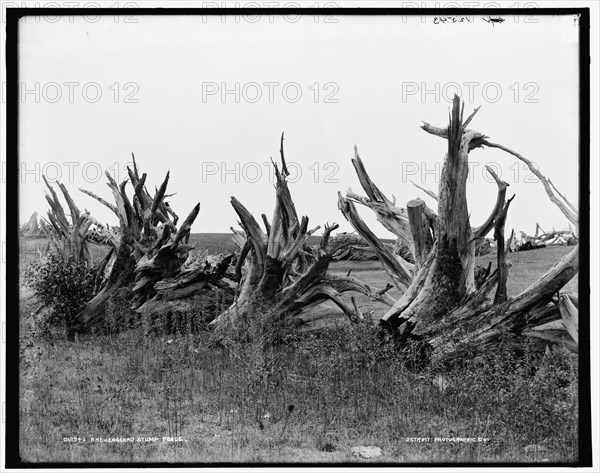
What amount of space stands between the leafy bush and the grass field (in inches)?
6.8

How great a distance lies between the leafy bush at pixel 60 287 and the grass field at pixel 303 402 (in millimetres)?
172

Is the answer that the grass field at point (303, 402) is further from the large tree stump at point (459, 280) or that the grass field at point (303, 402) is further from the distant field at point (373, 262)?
the large tree stump at point (459, 280)

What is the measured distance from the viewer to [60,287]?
792 cm

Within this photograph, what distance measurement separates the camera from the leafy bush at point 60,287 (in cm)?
768

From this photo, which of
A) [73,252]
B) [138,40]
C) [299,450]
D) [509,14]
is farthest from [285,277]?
[509,14]

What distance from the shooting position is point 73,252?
799 cm

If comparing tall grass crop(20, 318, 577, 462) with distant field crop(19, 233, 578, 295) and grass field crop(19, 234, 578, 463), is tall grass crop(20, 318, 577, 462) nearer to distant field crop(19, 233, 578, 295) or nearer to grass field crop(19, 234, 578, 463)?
grass field crop(19, 234, 578, 463)

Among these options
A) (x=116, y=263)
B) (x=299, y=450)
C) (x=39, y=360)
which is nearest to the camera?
(x=299, y=450)

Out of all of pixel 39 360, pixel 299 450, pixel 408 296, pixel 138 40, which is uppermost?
pixel 138 40

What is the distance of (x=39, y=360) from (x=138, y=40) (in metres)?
3.39

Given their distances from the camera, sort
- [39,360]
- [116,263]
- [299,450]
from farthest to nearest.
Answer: [116,263] → [39,360] → [299,450]

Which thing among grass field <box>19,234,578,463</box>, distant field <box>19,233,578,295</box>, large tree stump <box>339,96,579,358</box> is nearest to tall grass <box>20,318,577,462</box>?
grass field <box>19,234,578,463</box>

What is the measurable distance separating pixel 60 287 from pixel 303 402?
2.90 m

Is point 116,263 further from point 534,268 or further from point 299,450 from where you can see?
point 534,268
